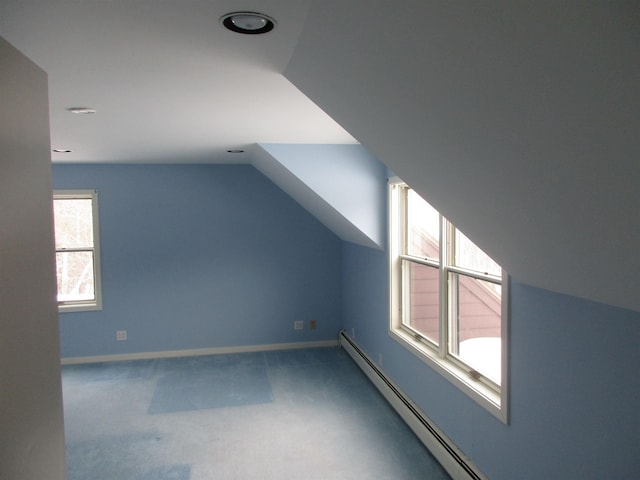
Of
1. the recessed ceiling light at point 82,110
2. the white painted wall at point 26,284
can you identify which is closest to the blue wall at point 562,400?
the white painted wall at point 26,284

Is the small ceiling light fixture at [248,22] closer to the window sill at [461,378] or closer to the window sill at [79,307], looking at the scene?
the window sill at [461,378]

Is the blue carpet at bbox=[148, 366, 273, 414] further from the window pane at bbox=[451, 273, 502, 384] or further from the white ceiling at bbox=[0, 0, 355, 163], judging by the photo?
the white ceiling at bbox=[0, 0, 355, 163]

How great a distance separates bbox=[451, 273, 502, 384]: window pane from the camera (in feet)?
8.70

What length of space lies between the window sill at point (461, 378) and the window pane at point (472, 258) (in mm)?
652

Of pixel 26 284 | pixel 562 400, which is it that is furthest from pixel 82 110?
pixel 562 400

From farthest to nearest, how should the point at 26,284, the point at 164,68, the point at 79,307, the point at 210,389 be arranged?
the point at 79,307 → the point at 210,389 → the point at 164,68 → the point at 26,284

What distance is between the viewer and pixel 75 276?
209 inches

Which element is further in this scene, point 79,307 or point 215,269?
point 215,269

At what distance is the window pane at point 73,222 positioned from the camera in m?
5.24

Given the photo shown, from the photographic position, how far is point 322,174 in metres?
3.90

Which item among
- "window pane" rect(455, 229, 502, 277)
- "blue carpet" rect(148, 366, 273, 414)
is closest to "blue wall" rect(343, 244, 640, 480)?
"window pane" rect(455, 229, 502, 277)

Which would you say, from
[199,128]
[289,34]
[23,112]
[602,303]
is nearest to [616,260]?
[602,303]

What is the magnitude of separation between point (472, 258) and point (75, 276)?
444 cm

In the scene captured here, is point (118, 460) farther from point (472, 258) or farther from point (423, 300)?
point (472, 258)
